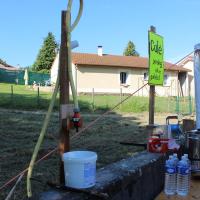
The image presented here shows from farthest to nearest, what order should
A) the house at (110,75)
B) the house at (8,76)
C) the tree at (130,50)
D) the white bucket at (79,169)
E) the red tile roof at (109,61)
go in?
the tree at (130,50) → the house at (8,76) → the red tile roof at (109,61) → the house at (110,75) → the white bucket at (79,169)

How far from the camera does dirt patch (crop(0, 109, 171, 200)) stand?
18.9 feet

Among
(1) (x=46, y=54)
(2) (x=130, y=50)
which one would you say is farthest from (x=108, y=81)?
(2) (x=130, y=50)

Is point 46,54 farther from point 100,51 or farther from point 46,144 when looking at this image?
point 46,144

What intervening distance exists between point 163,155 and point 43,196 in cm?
228

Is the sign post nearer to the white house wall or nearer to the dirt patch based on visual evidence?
the dirt patch

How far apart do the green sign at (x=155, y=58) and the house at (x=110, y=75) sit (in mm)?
25761

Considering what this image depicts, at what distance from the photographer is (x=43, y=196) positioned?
2742 millimetres

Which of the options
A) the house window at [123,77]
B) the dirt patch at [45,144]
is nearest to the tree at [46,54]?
the house window at [123,77]

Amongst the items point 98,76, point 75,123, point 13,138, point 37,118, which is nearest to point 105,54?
point 98,76

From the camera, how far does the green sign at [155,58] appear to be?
18.3 ft

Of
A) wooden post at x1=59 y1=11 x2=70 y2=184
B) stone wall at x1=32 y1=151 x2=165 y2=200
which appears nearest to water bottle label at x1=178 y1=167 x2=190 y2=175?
stone wall at x1=32 y1=151 x2=165 y2=200

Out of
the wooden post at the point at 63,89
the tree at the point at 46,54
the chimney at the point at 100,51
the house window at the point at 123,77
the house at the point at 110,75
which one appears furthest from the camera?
the tree at the point at 46,54

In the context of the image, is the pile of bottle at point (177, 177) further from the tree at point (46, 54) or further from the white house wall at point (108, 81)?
the tree at point (46, 54)

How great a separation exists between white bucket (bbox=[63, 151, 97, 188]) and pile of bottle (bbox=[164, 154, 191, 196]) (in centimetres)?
146
